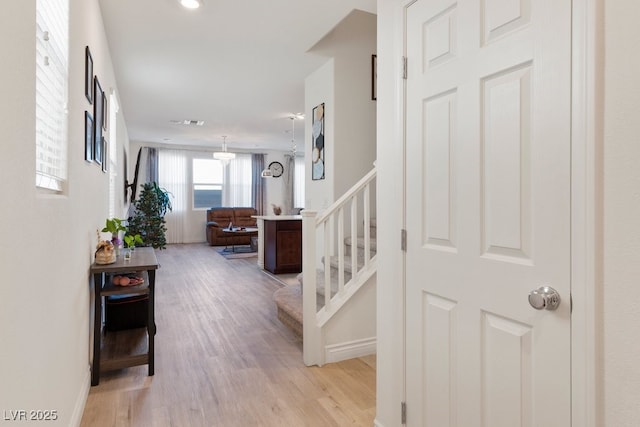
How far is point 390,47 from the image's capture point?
5.77ft

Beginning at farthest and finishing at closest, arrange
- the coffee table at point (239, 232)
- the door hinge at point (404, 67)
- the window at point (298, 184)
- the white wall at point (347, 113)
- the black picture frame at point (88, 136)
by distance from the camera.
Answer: the window at point (298, 184) < the coffee table at point (239, 232) < the white wall at point (347, 113) < the black picture frame at point (88, 136) < the door hinge at point (404, 67)

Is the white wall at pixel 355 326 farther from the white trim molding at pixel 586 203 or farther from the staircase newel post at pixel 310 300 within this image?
the white trim molding at pixel 586 203

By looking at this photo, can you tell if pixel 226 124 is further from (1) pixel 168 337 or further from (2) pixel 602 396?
(2) pixel 602 396

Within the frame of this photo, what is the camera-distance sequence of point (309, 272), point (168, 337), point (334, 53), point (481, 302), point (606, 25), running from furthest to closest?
point (334, 53)
point (168, 337)
point (309, 272)
point (481, 302)
point (606, 25)

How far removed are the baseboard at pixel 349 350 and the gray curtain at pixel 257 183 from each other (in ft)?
27.0

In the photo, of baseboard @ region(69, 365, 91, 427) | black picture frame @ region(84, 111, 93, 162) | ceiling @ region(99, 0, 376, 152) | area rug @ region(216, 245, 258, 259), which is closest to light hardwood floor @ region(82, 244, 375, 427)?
baseboard @ region(69, 365, 91, 427)

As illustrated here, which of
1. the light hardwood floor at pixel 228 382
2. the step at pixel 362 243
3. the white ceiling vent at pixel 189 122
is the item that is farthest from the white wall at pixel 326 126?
the white ceiling vent at pixel 189 122

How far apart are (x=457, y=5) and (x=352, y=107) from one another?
2.55m

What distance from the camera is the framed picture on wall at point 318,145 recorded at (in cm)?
409

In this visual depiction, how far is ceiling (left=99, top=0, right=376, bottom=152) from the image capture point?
287 cm

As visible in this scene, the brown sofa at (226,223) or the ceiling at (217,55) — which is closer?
the ceiling at (217,55)

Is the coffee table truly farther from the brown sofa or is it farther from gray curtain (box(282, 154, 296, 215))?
gray curtain (box(282, 154, 296, 215))

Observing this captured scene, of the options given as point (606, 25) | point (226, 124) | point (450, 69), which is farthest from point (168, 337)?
point (226, 124)

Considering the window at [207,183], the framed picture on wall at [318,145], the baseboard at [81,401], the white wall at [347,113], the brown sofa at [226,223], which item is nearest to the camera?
the baseboard at [81,401]
